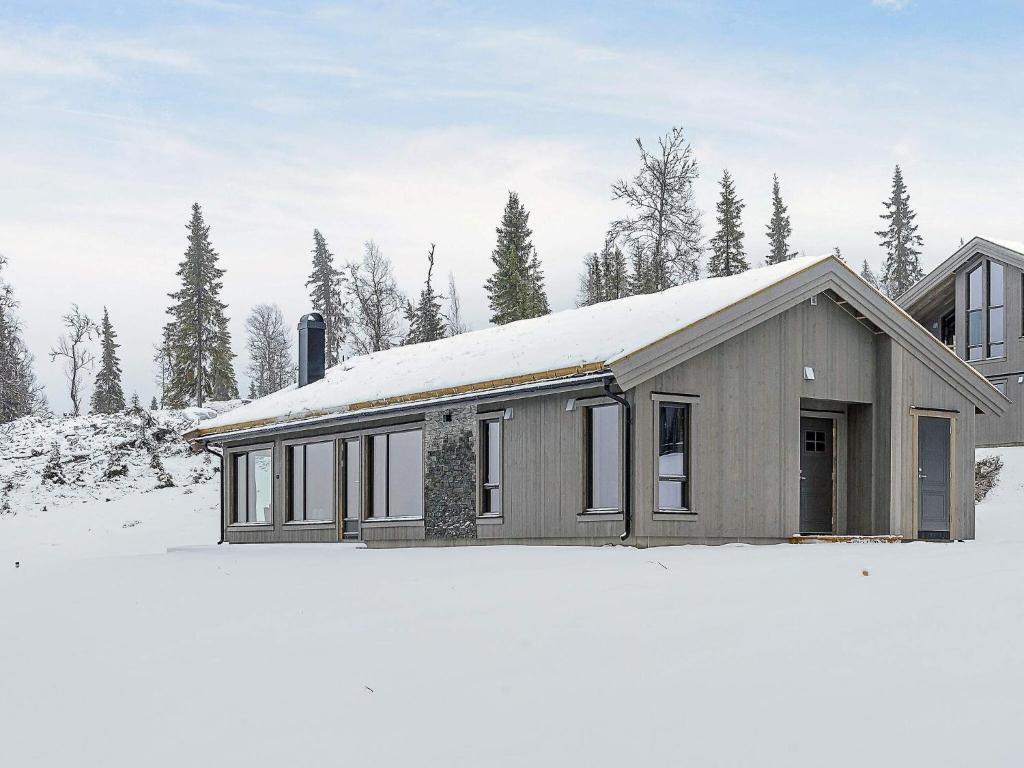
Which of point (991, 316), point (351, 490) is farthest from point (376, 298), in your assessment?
point (351, 490)

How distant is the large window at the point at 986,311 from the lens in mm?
33250

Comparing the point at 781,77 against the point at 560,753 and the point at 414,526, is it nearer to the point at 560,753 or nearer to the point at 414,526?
the point at 414,526

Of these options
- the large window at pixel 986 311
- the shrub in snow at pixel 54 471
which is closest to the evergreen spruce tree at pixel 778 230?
the large window at pixel 986 311

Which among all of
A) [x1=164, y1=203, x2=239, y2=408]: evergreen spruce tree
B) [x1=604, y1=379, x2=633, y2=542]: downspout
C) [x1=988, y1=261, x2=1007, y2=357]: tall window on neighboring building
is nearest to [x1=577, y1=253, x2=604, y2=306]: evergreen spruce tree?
[x1=164, y1=203, x2=239, y2=408]: evergreen spruce tree

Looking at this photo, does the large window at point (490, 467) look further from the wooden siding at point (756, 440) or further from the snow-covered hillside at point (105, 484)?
the snow-covered hillside at point (105, 484)

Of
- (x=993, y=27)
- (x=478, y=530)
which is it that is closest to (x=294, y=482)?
(x=478, y=530)

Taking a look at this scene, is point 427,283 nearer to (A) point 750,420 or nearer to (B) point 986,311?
(B) point 986,311

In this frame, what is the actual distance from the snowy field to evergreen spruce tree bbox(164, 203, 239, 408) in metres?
43.7

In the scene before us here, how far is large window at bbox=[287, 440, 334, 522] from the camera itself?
23.1 meters

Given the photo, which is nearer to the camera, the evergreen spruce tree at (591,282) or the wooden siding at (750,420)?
the wooden siding at (750,420)

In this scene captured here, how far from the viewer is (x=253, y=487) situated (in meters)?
25.8

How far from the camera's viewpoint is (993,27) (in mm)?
19766

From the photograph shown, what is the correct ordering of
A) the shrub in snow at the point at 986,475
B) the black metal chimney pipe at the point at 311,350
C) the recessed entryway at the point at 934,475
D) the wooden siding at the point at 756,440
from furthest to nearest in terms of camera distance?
the shrub in snow at the point at 986,475
the black metal chimney pipe at the point at 311,350
the recessed entryway at the point at 934,475
the wooden siding at the point at 756,440

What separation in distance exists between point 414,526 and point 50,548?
1496 centimetres
